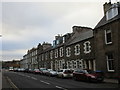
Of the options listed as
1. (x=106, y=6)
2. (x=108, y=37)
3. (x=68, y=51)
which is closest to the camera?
(x=108, y=37)

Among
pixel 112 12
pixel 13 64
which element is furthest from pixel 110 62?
pixel 13 64

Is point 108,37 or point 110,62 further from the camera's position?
point 108,37

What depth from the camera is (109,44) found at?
25.4m

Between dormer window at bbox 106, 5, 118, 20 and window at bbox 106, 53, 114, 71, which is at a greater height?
dormer window at bbox 106, 5, 118, 20

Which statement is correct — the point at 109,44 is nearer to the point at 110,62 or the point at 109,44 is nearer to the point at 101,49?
the point at 101,49

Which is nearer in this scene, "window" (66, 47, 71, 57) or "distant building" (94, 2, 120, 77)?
"distant building" (94, 2, 120, 77)

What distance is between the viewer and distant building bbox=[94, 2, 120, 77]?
2383 centimetres

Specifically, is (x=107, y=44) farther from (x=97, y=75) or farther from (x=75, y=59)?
(x=75, y=59)

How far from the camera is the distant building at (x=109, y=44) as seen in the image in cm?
2383

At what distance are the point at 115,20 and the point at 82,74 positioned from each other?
7.89m

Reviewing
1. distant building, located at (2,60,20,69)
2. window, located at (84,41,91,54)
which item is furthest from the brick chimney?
distant building, located at (2,60,20,69)

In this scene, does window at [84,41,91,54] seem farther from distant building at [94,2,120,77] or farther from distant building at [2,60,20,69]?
distant building at [2,60,20,69]

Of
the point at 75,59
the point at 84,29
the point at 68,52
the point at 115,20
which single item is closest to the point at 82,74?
the point at 115,20

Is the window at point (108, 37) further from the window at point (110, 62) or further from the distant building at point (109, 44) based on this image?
the window at point (110, 62)
